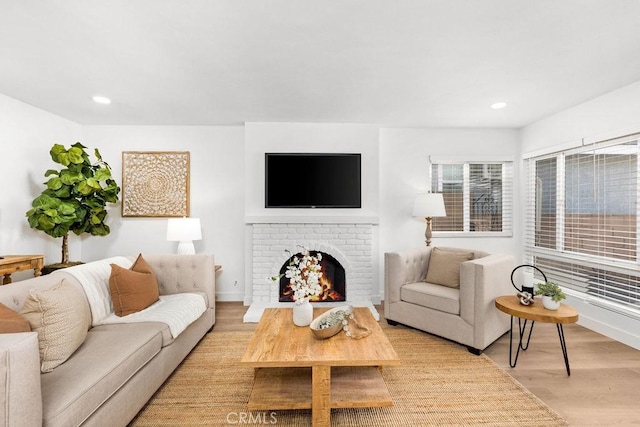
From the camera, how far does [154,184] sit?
4.09 meters

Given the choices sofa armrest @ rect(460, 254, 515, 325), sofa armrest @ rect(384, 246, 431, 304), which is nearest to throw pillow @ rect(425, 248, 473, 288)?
sofa armrest @ rect(384, 246, 431, 304)

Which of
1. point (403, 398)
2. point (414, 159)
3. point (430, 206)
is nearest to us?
point (403, 398)

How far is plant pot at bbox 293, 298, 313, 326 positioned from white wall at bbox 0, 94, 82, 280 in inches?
128

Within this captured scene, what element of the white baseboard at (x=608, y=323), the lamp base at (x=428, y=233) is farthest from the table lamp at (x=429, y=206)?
the white baseboard at (x=608, y=323)

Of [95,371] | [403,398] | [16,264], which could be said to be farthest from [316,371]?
[16,264]

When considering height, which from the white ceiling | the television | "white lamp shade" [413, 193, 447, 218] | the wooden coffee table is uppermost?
the white ceiling

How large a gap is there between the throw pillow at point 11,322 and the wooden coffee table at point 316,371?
1079 mm

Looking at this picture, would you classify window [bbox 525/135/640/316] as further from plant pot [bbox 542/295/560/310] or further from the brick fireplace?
the brick fireplace

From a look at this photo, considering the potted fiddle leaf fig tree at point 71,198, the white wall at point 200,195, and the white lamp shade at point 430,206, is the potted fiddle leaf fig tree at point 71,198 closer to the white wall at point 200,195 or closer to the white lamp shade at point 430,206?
the white wall at point 200,195

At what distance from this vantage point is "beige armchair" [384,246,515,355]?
263 centimetres

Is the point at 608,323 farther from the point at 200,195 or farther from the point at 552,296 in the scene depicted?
the point at 200,195

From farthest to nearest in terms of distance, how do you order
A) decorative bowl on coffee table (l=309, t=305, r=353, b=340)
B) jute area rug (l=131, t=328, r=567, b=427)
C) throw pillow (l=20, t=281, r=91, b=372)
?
decorative bowl on coffee table (l=309, t=305, r=353, b=340) < jute area rug (l=131, t=328, r=567, b=427) < throw pillow (l=20, t=281, r=91, b=372)

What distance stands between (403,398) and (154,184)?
150 inches

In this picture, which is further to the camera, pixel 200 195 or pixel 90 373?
pixel 200 195
